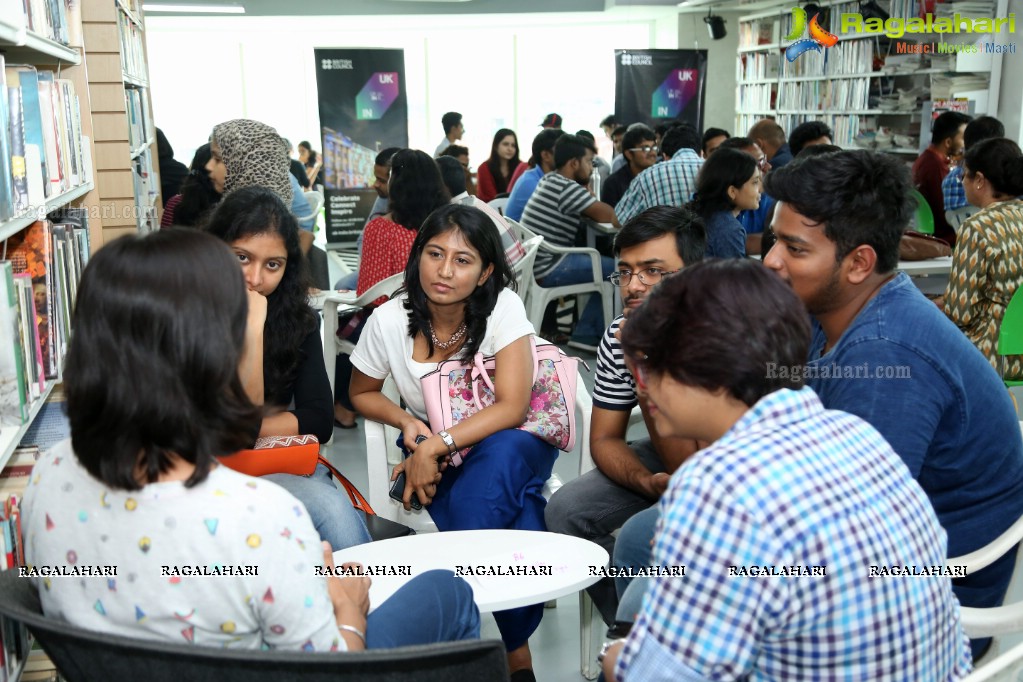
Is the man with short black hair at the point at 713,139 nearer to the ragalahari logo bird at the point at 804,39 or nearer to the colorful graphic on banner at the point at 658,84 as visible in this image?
the ragalahari logo bird at the point at 804,39

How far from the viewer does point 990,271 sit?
3064 mm

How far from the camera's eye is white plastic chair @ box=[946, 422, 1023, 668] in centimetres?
137

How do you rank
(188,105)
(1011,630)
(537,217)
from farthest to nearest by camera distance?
(188,105) < (537,217) < (1011,630)

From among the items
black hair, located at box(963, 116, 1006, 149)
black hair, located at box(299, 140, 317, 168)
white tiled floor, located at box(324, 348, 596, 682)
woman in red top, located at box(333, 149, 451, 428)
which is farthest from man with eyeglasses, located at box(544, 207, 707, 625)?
black hair, located at box(299, 140, 317, 168)

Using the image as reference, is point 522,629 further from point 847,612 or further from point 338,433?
point 338,433

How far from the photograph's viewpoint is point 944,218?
5.31 m

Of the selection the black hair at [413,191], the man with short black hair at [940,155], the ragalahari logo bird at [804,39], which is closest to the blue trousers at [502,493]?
the black hair at [413,191]

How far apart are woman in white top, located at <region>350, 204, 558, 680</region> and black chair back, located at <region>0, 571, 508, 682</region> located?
1.10m

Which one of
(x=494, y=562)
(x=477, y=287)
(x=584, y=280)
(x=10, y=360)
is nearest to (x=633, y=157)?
(x=584, y=280)

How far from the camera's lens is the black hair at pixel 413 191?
3789 millimetres

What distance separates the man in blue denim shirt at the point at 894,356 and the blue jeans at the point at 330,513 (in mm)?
957

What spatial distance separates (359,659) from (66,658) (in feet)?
1.14

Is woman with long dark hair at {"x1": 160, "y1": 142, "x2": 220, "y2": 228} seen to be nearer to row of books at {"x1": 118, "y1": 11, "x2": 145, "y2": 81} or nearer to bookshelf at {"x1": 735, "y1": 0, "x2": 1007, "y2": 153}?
Answer: row of books at {"x1": 118, "y1": 11, "x2": 145, "y2": 81}

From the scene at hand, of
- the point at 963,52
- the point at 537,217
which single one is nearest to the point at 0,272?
the point at 537,217
